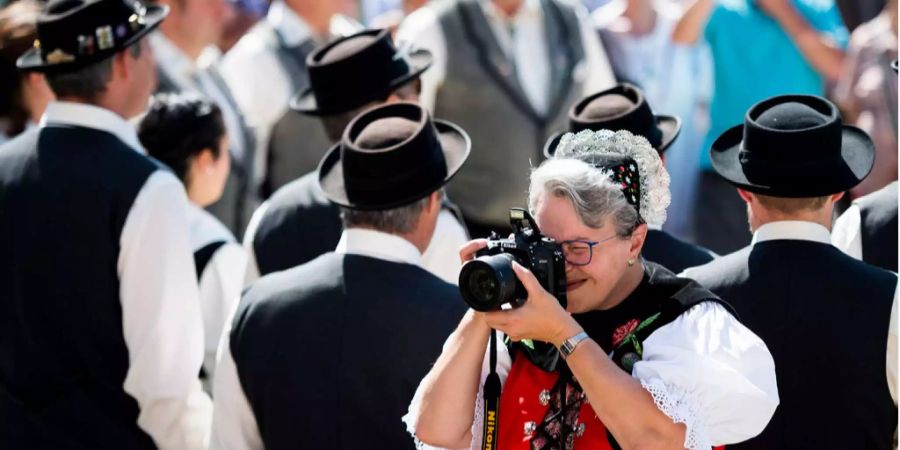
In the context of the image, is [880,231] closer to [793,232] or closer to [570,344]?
[793,232]

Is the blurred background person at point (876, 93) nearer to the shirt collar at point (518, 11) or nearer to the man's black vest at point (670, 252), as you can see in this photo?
the shirt collar at point (518, 11)

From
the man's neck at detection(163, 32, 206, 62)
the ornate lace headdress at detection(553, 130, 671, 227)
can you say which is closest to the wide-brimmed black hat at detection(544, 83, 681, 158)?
the ornate lace headdress at detection(553, 130, 671, 227)

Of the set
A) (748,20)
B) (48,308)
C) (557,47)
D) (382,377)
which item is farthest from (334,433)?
(748,20)

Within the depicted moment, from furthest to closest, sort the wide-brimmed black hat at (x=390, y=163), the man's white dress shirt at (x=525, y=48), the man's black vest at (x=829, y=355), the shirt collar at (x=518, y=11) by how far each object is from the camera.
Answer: the shirt collar at (x=518, y=11) < the man's white dress shirt at (x=525, y=48) < the wide-brimmed black hat at (x=390, y=163) < the man's black vest at (x=829, y=355)

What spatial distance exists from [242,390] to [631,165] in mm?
1452

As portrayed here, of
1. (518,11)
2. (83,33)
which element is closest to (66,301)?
(83,33)

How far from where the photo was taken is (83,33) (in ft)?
14.7

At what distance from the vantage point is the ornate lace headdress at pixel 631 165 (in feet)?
9.53

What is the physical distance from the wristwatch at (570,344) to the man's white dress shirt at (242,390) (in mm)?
1194

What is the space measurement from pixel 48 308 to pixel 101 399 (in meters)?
0.30

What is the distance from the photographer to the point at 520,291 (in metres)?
2.72

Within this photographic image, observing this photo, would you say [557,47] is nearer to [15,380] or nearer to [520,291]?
[15,380]

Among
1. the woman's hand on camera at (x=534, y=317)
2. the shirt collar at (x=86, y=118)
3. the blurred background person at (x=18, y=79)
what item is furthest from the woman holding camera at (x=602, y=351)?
the blurred background person at (x=18, y=79)

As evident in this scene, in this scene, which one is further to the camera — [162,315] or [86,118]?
[86,118]
